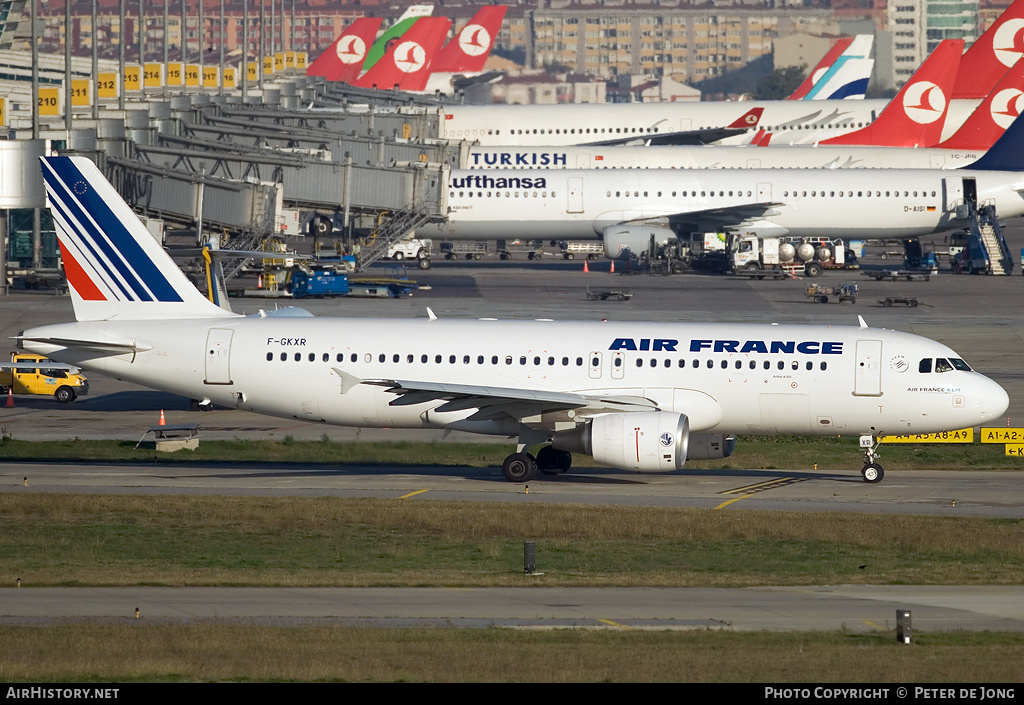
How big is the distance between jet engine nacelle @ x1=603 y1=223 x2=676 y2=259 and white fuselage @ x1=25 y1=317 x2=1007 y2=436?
5085cm

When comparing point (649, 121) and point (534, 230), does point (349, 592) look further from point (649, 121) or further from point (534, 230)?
point (649, 121)

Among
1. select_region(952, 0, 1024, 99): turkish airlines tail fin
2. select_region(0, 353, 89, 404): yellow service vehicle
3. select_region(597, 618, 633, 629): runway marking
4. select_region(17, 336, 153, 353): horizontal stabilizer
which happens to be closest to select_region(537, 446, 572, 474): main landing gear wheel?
select_region(17, 336, 153, 353): horizontal stabilizer

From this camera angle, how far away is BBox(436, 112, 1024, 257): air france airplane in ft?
305

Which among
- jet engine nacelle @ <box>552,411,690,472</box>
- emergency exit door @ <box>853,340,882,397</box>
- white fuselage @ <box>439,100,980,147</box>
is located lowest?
jet engine nacelle @ <box>552,411,690,472</box>

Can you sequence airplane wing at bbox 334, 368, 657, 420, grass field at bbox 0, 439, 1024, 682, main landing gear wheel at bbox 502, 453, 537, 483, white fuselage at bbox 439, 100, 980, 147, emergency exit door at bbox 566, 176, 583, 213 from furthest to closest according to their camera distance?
white fuselage at bbox 439, 100, 980, 147
emergency exit door at bbox 566, 176, 583, 213
main landing gear wheel at bbox 502, 453, 537, 483
airplane wing at bbox 334, 368, 657, 420
grass field at bbox 0, 439, 1024, 682

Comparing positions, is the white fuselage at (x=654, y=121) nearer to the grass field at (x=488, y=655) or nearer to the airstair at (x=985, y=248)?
the airstair at (x=985, y=248)

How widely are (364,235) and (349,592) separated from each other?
226ft

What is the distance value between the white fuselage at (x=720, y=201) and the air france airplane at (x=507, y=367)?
50989 millimetres

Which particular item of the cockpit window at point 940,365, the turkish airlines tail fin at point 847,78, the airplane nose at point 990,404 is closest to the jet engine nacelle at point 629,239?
the cockpit window at point 940,365

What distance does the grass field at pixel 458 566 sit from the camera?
2169cm

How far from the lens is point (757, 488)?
131 ft

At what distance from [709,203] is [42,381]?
168ft

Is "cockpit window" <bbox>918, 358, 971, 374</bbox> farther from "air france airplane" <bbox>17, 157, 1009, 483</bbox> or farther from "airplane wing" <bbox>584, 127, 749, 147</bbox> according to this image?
"airplane wing" <bbox>584, 127, 749, 147</bbox>
